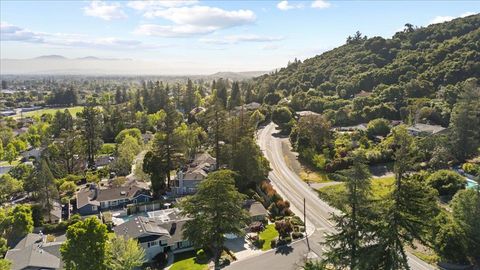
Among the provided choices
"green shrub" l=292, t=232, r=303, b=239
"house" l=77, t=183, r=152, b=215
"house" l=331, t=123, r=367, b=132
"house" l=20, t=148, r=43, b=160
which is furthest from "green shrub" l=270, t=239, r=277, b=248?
"house" l=20, t=148, r=43, b=160

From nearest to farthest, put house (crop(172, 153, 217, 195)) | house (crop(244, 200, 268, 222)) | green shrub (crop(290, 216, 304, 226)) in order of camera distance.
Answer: green shrub (crop(290, 216, 304, 226))
house (crop(244, 200, 268, 222))
house (crop(172, 153, 217, 195))

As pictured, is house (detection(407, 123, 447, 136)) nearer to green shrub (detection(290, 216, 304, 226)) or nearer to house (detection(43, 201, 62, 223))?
green shrub (detection(290, 216, 304, 226))

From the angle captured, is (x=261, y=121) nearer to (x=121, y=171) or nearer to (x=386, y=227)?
(x=121, y=171)

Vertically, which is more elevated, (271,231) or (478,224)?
(478,224)

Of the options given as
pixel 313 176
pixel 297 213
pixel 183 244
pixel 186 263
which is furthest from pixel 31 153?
pixel 297 213

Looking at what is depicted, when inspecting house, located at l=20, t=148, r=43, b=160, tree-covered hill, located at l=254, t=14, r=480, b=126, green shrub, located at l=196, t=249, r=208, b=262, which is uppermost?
tree-covered hill, located at l=254, t=14, r=480, b=126

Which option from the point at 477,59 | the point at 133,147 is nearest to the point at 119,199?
the point at 133,147

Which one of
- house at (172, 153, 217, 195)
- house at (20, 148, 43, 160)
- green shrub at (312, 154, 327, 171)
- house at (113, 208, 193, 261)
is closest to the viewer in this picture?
house at (113, 208, 193, 261)
